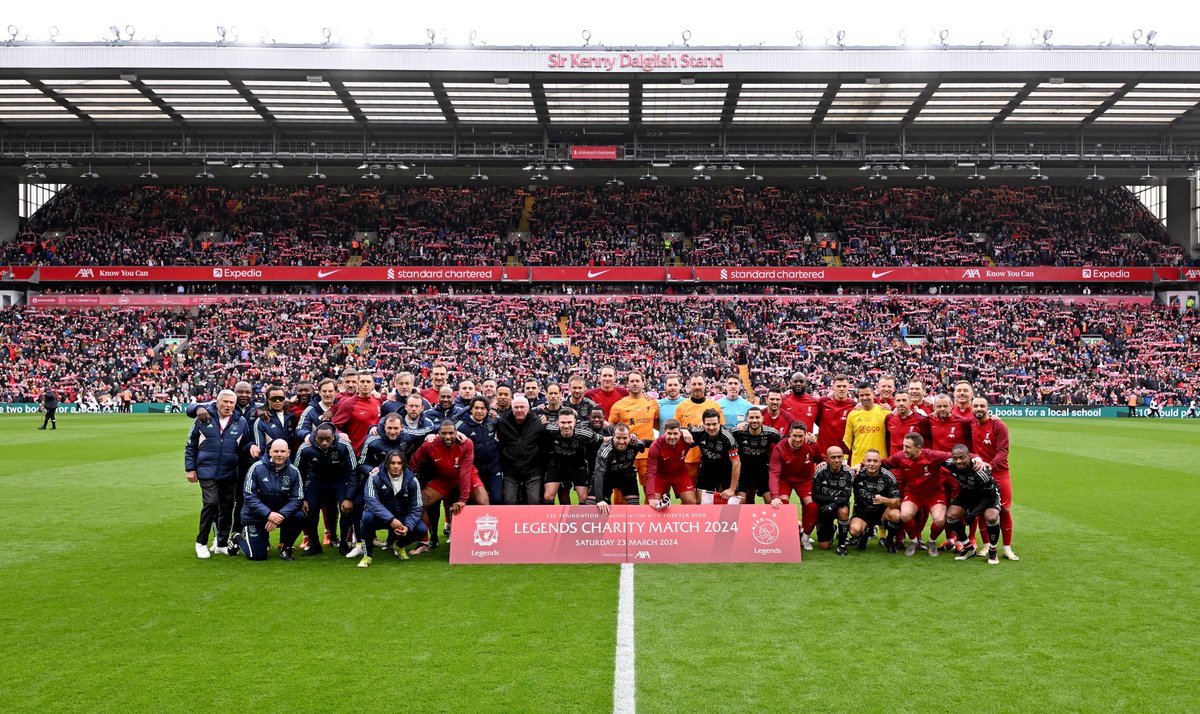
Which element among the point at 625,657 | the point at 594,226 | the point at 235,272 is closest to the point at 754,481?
the point at 625,657

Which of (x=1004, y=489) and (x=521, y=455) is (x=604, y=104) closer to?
(x=521, y=455)

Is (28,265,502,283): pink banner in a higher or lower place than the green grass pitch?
higher

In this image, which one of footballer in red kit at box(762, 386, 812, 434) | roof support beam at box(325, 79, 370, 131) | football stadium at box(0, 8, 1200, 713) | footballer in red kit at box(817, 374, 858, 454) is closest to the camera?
football stadium at box(0, 8, 1200, 713)

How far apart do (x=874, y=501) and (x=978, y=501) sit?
1.11 m

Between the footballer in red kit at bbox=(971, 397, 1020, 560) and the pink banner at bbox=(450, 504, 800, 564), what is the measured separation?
2.31 metres

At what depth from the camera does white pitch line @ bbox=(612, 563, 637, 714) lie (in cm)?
564

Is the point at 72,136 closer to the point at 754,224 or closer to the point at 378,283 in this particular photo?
the point at 378,283

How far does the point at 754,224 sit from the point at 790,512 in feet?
152

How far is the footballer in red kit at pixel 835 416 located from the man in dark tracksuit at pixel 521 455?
3.67 m

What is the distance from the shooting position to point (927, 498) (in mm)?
10281

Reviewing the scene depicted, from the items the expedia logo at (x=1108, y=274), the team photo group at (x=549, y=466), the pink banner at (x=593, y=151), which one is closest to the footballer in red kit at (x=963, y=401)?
the team photo group at (x=549, y=466)

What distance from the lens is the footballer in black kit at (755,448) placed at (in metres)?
10.5

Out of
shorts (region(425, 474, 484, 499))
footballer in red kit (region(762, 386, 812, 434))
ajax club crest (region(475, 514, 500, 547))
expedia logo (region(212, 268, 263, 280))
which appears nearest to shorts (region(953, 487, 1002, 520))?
→ footballer in red kit (region(762, 386, 812, 434))

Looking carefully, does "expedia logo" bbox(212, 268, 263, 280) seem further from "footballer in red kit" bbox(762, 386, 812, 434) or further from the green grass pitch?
"footballer in red kit" bbox(762, 386, 812, 434)
